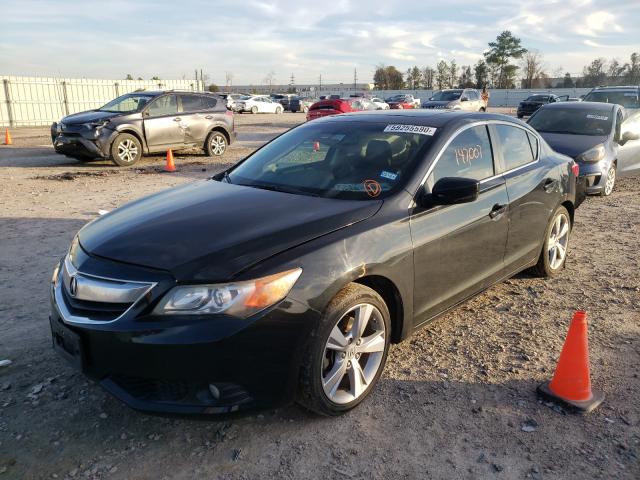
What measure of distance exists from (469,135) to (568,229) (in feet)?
7.00

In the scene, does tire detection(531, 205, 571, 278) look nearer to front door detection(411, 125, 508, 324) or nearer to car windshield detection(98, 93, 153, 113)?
front door detection(411, 125, 508, 324)

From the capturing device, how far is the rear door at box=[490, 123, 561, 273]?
172 inches

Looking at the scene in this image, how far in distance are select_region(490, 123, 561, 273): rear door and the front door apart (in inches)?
6.1

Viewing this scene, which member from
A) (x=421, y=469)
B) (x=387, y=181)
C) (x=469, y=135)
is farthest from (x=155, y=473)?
(x=469, y=135)

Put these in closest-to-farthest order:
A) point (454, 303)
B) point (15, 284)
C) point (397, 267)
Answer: point (397, 267), point (454, 303), point (15, 284)

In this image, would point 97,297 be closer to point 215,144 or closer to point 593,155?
point 593,155

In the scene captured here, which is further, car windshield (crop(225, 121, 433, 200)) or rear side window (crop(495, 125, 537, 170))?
rear side window (crop(495, 125, 537, 170))

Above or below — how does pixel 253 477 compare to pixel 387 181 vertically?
below

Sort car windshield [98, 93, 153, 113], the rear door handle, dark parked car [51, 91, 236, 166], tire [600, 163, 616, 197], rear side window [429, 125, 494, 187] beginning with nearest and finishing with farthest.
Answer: rear side window [429, 125, 494, 187]
the rear door handle
tire [600, 163, 616, 197]
dark parked car [51, 91, 236, 166]
car windshield [98, 93, 153, 113]

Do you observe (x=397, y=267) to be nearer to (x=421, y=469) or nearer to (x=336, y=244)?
(x=336, y=244)

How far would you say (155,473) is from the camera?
8.66ft

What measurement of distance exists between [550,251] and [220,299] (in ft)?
12.6

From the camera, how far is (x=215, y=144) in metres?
14.5

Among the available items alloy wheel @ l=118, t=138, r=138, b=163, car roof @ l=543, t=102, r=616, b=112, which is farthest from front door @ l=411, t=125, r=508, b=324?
alloy wheel @ l=118, t=138, r=138, b=163
